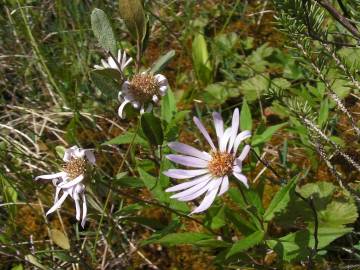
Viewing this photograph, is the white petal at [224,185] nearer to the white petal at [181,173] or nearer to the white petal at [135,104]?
the white petal at [181,173]

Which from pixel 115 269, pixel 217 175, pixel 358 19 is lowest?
pixel 115 269

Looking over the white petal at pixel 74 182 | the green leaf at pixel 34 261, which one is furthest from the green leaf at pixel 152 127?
the green leaf at pixel 34 261

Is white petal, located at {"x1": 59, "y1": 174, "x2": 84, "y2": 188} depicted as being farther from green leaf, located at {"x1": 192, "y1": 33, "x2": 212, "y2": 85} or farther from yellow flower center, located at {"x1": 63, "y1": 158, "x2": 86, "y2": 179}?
green leaf, located at {"x1": 192, "y1": 33, "x2": 212, "y2": 85}

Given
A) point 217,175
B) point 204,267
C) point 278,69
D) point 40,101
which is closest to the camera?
point 217,175

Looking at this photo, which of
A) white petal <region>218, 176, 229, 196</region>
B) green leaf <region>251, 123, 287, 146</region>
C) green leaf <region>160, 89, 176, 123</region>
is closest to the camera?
white petal <region>218, 176, 229, 196</region>

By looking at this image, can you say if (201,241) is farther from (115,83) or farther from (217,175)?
(115,83)

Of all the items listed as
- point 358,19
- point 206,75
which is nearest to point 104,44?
point 358,19

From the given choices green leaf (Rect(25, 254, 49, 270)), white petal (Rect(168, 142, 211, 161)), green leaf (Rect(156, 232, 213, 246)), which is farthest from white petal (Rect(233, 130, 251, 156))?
green leaf (Rect(25, 254, 49, 270))
